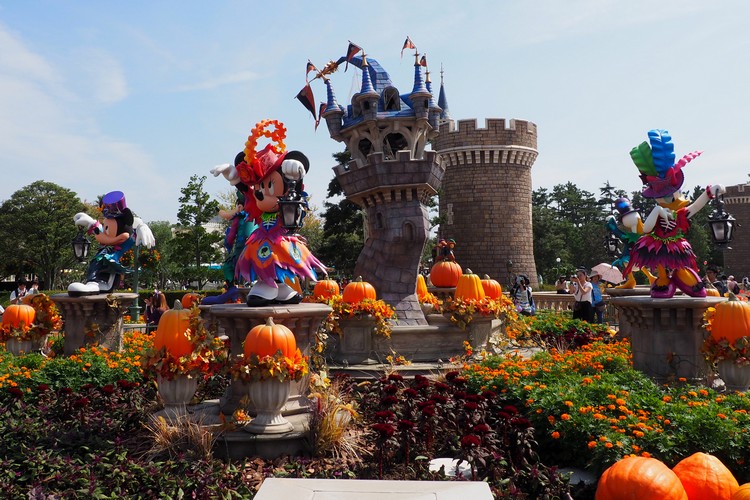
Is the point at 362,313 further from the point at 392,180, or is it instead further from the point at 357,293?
the point at 392,180

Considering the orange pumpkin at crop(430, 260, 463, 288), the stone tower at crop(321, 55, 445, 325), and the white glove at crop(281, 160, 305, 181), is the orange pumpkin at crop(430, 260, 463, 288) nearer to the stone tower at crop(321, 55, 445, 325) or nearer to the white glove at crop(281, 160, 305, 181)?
the stone tower at crop(321, 55, 445, 325)

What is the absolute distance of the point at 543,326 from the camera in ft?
38.3

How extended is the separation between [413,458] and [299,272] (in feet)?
8.14

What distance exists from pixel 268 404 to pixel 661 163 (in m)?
5.87

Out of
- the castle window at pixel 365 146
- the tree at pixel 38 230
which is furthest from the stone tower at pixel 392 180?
the tree at pixel 38 230

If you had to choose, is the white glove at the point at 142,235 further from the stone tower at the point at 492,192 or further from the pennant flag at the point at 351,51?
the stone tower at the point at 492,192

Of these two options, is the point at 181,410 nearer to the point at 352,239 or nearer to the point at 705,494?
the point at 705,494

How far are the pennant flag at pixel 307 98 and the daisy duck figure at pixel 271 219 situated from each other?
6478 mm

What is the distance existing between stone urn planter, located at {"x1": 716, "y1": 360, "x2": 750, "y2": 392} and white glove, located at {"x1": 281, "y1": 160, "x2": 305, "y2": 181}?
5.43 m

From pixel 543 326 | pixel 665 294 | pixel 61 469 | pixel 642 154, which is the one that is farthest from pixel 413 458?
pixel 543 326

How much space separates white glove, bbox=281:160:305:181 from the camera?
19.6 feet

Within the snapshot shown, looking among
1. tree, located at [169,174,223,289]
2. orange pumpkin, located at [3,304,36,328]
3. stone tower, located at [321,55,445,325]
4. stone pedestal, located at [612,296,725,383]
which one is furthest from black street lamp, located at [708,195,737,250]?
tree, located at [169,174,223,289]

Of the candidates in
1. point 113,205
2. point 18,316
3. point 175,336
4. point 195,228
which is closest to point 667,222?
point 175,336

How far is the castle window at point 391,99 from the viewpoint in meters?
11.2
